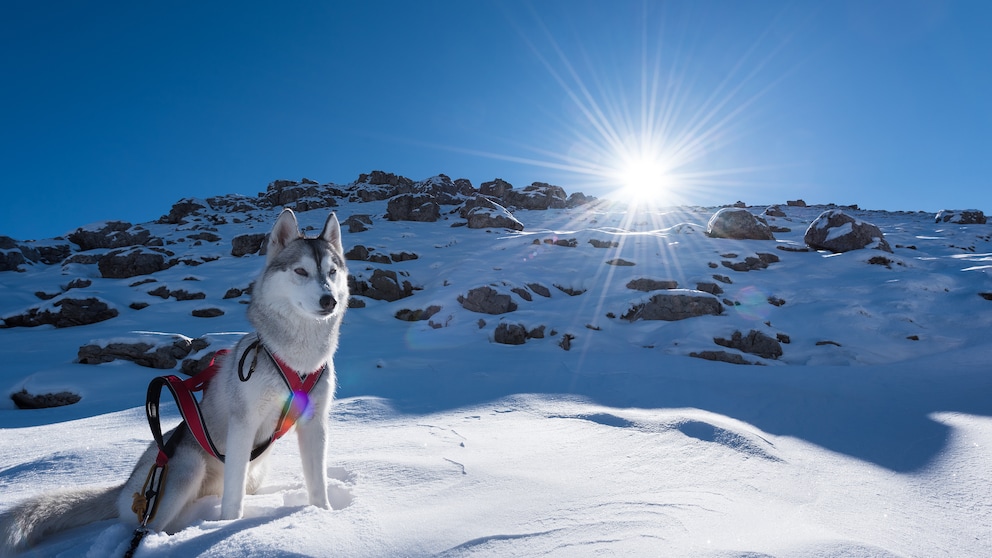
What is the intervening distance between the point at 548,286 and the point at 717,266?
8.06 m

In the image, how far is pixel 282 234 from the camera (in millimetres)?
3303

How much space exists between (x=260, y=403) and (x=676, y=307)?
12.9 metres

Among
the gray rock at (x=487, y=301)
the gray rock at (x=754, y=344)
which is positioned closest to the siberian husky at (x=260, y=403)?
the gray rock at (x=754, y=344)

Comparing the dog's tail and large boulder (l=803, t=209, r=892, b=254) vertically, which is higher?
large boulder (l=803, t=209, r=892, b=254)

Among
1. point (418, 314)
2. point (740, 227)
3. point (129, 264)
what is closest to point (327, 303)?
point (418, 314)

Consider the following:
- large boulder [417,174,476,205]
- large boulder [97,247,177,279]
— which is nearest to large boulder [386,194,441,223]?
large boulder [417,174,476,205]

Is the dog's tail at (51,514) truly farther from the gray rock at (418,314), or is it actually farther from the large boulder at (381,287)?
the large boulder at (381,287)

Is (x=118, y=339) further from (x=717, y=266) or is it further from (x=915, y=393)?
(x=717, y=266)

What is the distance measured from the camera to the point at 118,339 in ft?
34.4

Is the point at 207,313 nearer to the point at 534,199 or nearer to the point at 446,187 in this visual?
the point at 534,199

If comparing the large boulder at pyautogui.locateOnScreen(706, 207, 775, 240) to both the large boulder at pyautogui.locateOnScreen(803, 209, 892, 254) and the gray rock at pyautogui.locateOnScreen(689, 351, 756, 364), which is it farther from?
the gray rock at pyautogui.locateOnScreen(689, 351, 756, 364)

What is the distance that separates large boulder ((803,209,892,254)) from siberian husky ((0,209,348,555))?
26.1m

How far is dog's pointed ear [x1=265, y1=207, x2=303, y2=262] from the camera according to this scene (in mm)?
3242

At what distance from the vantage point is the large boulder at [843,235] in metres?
21.4
